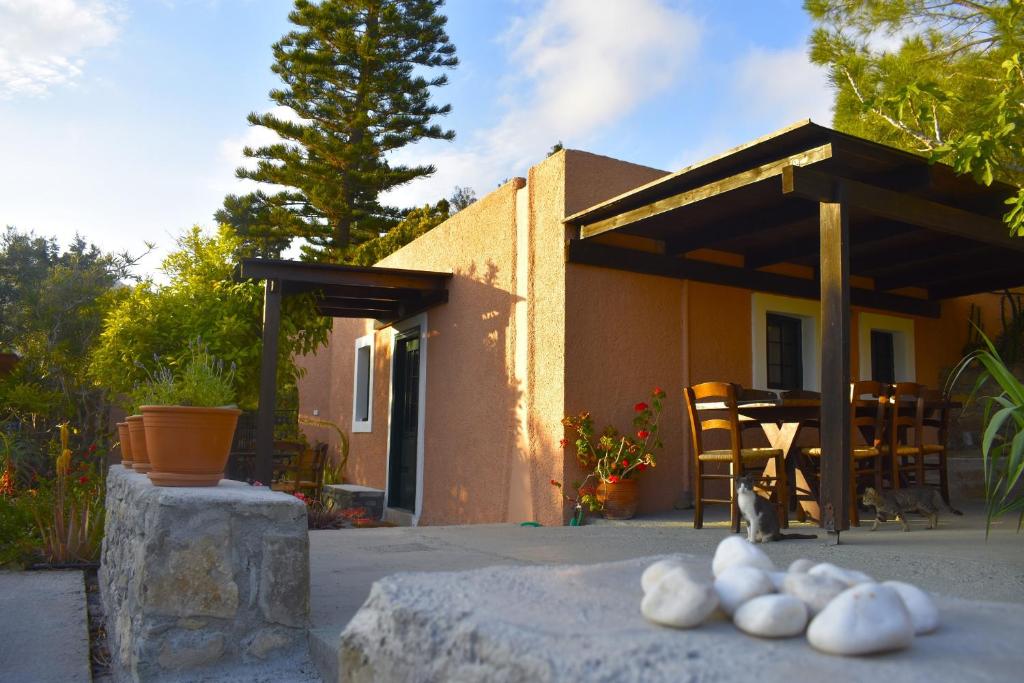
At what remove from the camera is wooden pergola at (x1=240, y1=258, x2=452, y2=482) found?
732 centimetres

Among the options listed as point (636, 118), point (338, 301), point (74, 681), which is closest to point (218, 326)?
point (338, 301)

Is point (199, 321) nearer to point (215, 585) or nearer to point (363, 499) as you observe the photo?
point (363, 499)

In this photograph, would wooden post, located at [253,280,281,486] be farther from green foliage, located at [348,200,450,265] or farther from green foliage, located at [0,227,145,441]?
green foliage, located at [348,200,450,265]

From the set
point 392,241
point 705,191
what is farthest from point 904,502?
point 392,241

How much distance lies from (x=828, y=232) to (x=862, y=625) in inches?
157

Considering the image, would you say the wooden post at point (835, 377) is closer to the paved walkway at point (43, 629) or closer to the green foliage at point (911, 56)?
the paved walkway at point (43, 629)

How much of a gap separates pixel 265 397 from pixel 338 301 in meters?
2.16

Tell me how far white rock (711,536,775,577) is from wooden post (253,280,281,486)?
5.95 meters

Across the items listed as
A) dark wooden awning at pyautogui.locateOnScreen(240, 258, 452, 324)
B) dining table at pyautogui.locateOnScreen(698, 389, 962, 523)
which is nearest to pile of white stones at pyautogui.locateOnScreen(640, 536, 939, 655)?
dining table at pyautogui.locateOnScreen(698, 389, 962, 523)

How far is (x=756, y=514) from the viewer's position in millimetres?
4477

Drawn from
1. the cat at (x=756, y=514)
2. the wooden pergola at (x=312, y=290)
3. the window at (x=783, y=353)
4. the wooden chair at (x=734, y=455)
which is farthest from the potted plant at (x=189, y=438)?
the window at (x=783, y=353)

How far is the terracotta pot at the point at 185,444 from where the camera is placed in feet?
10.7

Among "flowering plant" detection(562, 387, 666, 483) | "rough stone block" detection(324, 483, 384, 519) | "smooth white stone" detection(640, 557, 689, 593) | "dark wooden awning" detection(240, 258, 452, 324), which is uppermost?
"dark wooden awning" detection(240, 258, 452, 324)

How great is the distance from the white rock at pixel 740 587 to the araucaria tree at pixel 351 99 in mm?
18131
